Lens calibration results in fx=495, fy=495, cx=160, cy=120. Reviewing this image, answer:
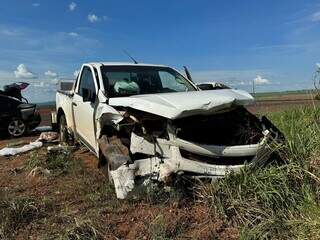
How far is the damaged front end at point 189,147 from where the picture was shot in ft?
18.5

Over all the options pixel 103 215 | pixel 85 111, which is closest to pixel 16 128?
pixel 85 111

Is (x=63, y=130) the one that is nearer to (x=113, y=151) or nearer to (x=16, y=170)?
(x=16, y=170)

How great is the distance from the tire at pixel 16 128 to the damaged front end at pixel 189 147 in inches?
369

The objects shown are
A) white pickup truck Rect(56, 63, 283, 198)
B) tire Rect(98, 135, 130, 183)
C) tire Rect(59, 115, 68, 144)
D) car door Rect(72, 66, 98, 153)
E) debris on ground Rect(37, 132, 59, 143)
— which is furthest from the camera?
debris on ground Rect(37, 132, 59, 143)

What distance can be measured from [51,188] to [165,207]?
6.40 ft

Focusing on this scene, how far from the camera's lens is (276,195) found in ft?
16.6

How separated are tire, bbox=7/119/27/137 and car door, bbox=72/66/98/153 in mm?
6264

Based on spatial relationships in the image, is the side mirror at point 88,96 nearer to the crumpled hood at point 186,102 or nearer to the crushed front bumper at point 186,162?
the crumpled hood at point 186,102

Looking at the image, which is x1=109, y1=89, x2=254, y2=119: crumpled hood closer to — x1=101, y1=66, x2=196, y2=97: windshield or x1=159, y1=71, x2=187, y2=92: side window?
x1=101, y1=66, x2=196, y2=97: windshield

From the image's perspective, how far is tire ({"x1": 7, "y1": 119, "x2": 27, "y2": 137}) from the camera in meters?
14.8

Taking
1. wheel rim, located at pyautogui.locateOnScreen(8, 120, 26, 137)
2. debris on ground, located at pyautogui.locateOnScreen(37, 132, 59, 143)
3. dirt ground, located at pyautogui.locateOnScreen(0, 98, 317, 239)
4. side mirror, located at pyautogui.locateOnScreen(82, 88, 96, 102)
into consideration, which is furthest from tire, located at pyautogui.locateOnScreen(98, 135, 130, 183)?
wheel rim, located at pyautogui.locateOnScreen(8, 120, 26, 137)

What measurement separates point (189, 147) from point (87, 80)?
3.39m

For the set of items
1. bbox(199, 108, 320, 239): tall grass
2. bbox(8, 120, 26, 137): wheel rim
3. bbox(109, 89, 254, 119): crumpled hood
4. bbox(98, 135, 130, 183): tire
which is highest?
bbox(109, 89, 254, 119): crumpled hood

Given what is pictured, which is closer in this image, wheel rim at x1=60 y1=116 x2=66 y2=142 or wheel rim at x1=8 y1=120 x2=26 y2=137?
wheel rim at x1=60 y1=116 x2=66 y2=142
